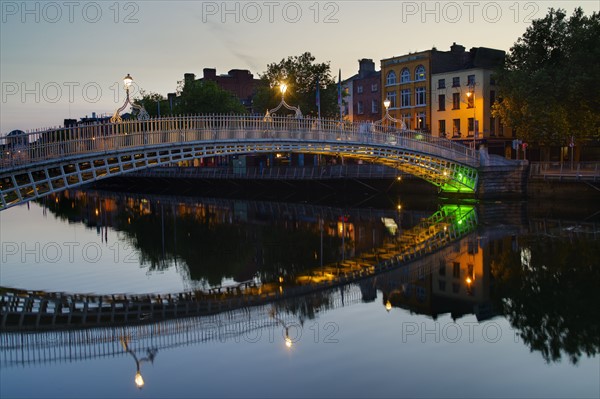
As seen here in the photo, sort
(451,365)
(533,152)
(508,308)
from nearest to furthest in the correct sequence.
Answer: (451,365)
(508,308)
(533,152)

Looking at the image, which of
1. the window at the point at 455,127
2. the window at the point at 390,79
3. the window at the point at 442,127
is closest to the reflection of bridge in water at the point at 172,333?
the window at the point at 455,127

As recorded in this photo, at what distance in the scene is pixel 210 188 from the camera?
66.2 meters

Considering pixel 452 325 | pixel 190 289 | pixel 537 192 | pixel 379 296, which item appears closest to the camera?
pixel 452 325

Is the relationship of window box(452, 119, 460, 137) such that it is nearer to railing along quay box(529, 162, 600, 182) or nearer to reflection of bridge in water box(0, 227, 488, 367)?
railing along quay box(529, 162, 600, 182)

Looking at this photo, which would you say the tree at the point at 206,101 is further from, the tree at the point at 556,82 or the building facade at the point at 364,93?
the tree at the point at 556,82

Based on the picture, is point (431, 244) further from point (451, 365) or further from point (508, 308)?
point (451, 365)

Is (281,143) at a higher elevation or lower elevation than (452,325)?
higher

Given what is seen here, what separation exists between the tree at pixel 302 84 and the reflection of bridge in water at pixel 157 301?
34.9 m

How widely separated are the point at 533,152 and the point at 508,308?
138 ft

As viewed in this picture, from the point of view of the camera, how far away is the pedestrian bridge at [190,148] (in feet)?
77.7

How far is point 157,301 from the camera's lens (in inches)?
719

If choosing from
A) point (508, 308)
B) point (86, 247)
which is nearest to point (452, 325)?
point (508, 308)

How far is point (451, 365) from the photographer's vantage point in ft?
42.1

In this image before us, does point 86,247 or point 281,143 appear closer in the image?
point 86,247
